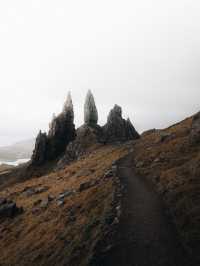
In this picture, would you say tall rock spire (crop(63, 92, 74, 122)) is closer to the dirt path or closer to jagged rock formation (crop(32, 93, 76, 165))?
jagged rock formation (crop(32, 93, 76, 165))

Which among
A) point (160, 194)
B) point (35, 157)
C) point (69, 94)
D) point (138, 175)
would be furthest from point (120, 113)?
point (160, 194)

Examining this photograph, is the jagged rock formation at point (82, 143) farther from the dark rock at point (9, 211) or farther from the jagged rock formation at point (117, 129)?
the dark rock at point (9, 211)

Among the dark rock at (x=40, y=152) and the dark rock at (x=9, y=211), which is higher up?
the dark rock at (x=40, y=152)

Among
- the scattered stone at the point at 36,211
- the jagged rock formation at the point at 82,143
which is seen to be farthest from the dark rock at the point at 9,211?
the jagged rock formation at the point at 82,143

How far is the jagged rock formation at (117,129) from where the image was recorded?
11062 cm

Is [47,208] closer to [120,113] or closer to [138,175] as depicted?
[138,175]

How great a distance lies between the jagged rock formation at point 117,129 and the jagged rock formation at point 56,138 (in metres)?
24.3

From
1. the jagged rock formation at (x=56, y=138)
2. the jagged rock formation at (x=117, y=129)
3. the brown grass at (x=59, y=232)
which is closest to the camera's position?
the brown grass at (x=59, y=232)

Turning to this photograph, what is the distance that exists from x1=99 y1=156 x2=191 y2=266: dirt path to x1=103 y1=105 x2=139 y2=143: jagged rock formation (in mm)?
81677

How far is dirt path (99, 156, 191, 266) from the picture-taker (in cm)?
1773

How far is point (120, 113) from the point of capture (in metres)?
118

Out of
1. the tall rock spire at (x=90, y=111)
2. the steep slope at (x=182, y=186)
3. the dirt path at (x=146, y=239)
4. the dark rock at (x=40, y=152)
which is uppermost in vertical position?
the tall rock spire at (x=90, y=111)

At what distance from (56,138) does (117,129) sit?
113ft

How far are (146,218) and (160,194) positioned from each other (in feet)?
24.2
